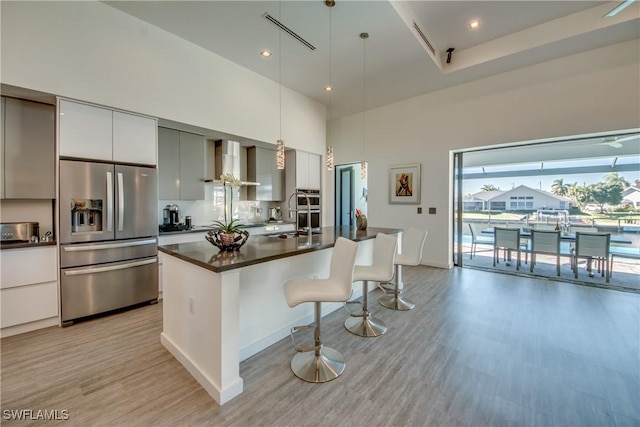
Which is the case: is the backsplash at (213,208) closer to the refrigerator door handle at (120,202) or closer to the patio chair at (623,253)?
the refrigerator door handle at (120,202)

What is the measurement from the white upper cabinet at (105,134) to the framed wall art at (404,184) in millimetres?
4494

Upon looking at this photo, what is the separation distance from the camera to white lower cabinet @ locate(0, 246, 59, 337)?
2564 mm

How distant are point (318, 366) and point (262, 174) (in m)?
3.86

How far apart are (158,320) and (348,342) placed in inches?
83.4

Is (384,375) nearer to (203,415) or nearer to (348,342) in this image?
(348,342)

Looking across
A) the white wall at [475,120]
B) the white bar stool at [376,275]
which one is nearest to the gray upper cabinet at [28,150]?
the white bar stool at [376,275]

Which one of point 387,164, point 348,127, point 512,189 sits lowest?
point 512,189

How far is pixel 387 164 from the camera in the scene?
19.6 ft

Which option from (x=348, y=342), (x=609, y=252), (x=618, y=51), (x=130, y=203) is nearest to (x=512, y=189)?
(x=609, y=252)

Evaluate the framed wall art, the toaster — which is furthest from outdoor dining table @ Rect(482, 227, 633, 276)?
the toaster

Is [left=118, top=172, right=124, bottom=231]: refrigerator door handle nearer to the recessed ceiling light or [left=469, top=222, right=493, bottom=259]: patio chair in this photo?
the recessed ceiling light

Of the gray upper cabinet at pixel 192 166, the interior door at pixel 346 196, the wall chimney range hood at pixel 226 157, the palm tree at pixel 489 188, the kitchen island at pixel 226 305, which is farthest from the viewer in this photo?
the interior door at pixel 346 196

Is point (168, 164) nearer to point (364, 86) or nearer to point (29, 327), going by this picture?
point (29, 327)

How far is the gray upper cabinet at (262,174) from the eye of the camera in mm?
5086
